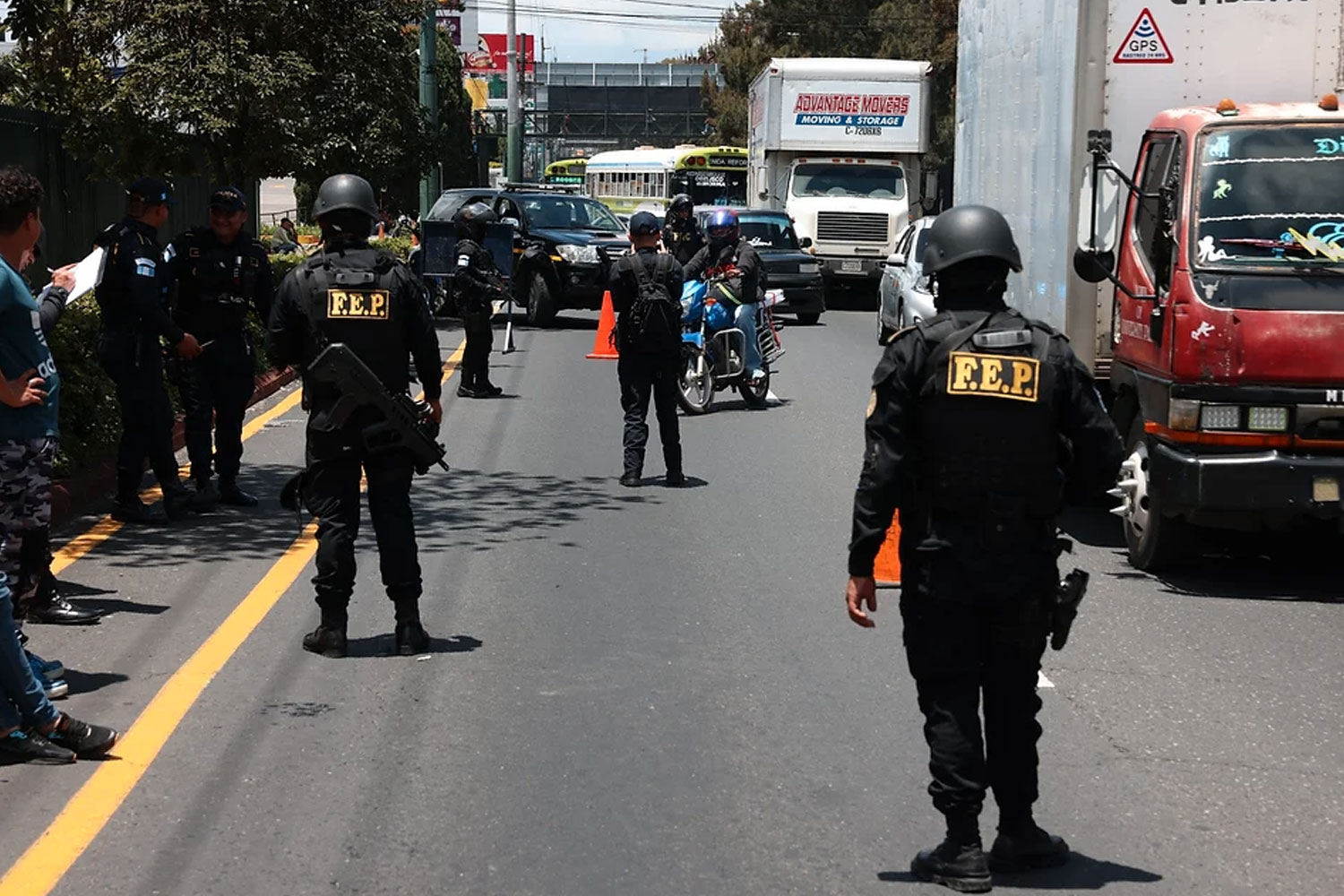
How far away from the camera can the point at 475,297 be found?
1709 cm

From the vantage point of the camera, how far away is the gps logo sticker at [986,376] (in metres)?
4.80

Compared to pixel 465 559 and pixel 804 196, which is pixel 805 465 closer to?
pixel 465 559

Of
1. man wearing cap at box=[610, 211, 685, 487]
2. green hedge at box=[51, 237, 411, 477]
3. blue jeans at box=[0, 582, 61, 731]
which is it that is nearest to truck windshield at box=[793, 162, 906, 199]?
man wearing cap at box=[610, 211, 685, 487]

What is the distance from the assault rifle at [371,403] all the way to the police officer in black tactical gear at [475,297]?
31.5ft

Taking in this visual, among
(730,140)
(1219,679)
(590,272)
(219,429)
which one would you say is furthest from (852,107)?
(730,140)

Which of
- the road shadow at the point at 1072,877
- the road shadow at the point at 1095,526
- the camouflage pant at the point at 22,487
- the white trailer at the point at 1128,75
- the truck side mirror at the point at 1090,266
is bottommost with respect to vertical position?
the road shadow at the point at 1095,526

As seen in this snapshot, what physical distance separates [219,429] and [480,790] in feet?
18.2

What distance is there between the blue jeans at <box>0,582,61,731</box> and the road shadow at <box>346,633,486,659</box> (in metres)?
1.69

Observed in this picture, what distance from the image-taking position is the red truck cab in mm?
8648

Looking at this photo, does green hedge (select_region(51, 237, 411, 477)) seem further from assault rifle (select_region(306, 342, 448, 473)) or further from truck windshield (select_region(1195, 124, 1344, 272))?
truck windshield (select_region(1195, 124, 1344, 272))

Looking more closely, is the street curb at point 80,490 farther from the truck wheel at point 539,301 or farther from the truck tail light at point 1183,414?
the truck wheel at point 539,301

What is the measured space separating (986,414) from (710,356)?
11.4 meters

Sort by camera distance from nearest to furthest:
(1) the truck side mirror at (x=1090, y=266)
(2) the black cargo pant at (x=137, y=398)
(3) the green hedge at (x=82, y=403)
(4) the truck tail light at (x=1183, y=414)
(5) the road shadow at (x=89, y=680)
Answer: (5) the road shadow at (x=89, y=680)
(4) the truck tail light at (x=1183, y=414)
(1) the truck side mirror at (x=1090, y=266)
(2) the black cargo pant at (x=137, y=398)
(3) the green hedge at (x=82, y=403)

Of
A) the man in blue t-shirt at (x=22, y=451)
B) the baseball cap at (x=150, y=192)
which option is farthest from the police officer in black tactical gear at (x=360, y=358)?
the baseball cap at (x=150, y=192)
